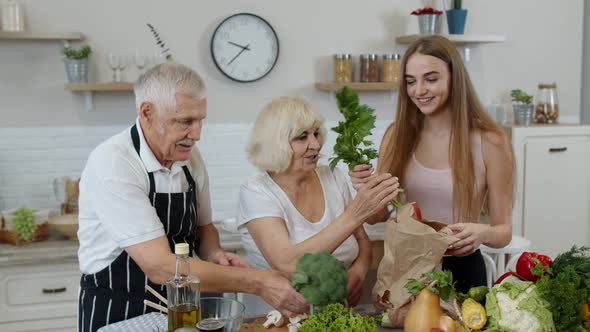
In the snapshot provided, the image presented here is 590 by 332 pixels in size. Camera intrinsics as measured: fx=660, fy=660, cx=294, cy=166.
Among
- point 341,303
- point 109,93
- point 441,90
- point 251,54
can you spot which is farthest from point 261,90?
point 341,303

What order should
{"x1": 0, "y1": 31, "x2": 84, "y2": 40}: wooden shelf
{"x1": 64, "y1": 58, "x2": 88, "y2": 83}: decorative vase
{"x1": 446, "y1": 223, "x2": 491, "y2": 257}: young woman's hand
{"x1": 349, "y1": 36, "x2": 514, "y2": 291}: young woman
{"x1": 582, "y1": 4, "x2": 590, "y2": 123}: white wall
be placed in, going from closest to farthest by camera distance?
1. {"x1": 446, "y1": 223, "x2": 491, "y2": 257}: young woman's hand
2. {"x1": 349, "y1": 36, "x2": 514, "y2": 291}: young woman
3. {"x1": 0, "y1": 31, "x2": 84, "y2": 40}: wooden shelf
4. {"x1": 64, "y1": 58, "x2": 88, "y2": 83}: decorative vase
5. {"x1": 582, "y1": 4, "x2": 590, "y2": 123}: white wall

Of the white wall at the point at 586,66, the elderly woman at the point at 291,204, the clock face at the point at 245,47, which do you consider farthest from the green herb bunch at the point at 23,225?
the white wall at the point at 586,66

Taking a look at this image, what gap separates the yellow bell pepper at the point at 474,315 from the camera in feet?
5.16

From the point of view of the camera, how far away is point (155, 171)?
1.98 meters

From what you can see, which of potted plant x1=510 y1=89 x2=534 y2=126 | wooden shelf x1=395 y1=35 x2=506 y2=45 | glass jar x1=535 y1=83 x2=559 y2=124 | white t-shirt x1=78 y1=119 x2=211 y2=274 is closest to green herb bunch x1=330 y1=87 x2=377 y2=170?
white t-shirt x1=78 y1=119 x2=211 y2=274

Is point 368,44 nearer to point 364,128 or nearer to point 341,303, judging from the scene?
point 364,128

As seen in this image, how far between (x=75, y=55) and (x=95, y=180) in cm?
206

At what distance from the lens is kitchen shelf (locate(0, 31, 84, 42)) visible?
11.9 feet

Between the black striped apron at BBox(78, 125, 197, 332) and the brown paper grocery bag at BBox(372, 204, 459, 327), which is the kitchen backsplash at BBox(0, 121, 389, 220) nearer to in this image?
the black striped apron at BBox(78, 125, 197, 332)

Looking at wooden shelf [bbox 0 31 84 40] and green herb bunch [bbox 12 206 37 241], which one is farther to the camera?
wooden shelf [bbox 0 31 84 40]

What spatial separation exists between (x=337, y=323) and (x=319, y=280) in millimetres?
173

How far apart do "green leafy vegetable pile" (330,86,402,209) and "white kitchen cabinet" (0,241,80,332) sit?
5.92ft

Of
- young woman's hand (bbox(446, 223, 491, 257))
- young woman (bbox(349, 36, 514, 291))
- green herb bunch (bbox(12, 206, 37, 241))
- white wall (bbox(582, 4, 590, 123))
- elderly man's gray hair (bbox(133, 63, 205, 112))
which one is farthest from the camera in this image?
white wall (bbox(582, 4, 590, 123))

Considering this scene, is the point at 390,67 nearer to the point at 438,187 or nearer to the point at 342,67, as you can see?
the point at 342,67
